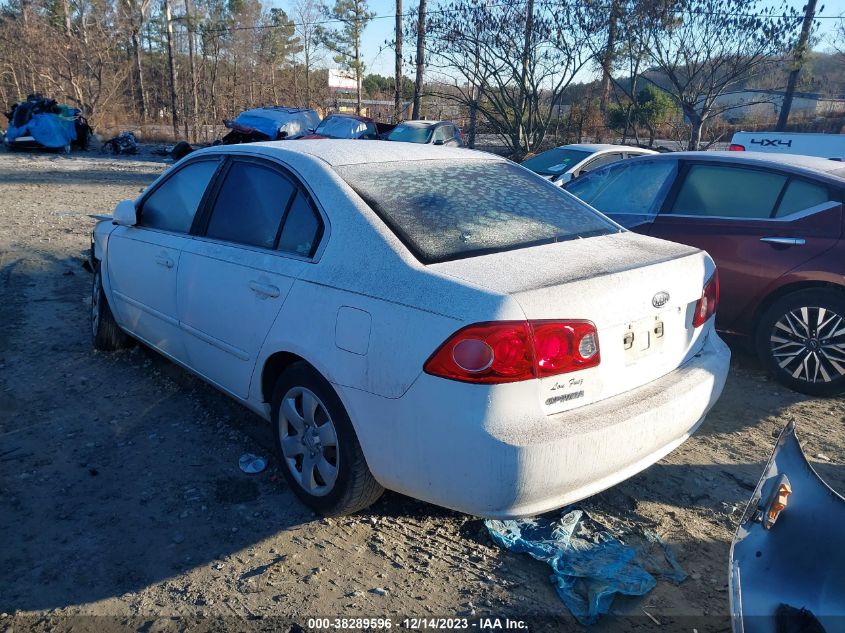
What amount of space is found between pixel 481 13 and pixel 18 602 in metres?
19.6

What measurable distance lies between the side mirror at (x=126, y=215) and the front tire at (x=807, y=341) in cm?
433

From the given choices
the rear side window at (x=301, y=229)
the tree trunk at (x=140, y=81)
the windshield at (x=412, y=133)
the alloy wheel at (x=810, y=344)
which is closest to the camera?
the rear side window at (x=301, y=229)

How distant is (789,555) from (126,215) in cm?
409

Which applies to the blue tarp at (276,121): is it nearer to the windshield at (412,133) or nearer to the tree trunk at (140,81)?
the windshield at (412,133)

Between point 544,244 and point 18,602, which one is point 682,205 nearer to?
point 544,244

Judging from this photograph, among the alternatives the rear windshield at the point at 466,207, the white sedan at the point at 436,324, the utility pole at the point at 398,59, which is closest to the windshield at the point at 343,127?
the utility pole at the point at 398,59

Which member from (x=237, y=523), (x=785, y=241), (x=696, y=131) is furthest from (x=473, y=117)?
(x=237, y=523)

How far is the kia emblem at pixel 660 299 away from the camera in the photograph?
267cm

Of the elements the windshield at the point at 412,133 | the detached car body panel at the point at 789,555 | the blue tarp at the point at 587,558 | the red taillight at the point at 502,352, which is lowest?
the blue tarp at the point at 587,558

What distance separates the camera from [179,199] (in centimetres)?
406

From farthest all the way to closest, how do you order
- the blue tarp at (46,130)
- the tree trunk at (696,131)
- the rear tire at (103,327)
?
1. the blue tarp at (46,130)
2. the tree trunk at (696,131)
3. the rear tire at (103,327)

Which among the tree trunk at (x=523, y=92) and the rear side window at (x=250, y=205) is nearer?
the rear side window at (x=250, y=205)

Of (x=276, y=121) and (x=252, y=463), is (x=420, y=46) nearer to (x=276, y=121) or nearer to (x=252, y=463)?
(x=276, y=121)

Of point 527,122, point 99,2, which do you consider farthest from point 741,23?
point 99,2
